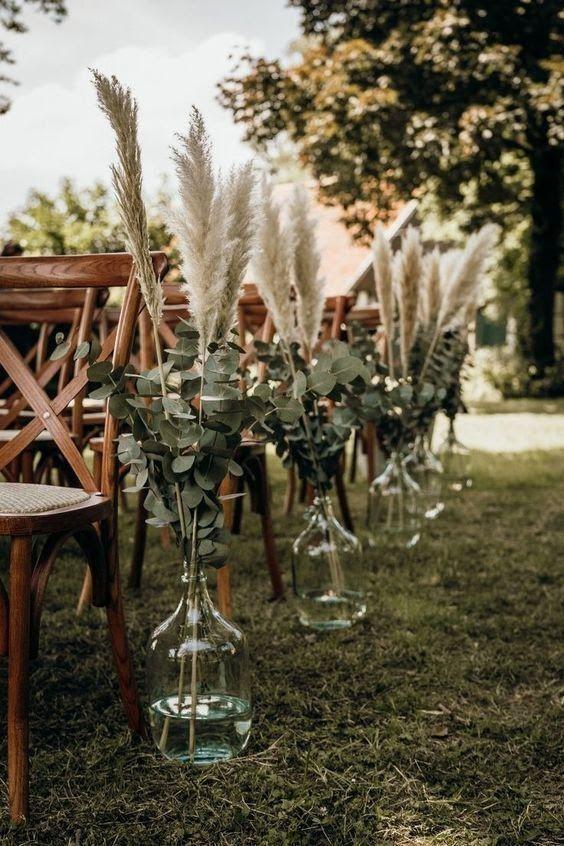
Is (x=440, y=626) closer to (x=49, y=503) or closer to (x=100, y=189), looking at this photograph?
(x=49, y=503)

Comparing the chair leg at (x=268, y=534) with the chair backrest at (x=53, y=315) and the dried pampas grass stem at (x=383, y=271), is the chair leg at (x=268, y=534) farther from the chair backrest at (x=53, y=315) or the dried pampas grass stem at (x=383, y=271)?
the dried pampas grass stem at (x=383, y=271)

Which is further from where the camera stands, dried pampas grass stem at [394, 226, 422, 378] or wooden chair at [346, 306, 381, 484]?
wooden chair at [346, 306, 381, 484]

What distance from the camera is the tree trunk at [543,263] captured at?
14738mm

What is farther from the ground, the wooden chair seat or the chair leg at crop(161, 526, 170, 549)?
the wooden chair seat

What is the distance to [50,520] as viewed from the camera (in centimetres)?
170

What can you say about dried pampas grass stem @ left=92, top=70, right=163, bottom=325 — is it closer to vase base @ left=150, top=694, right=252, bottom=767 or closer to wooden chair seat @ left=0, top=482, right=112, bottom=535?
wooden chair seat @ left=0, top=482, right=112, bottom=535

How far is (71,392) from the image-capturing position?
6.96 ft

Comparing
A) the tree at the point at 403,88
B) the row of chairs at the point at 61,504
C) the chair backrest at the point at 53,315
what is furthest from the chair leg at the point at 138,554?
the tree at the point at 403,88

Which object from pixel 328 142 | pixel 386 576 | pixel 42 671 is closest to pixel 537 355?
pixel 328 142

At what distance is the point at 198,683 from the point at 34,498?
572mm

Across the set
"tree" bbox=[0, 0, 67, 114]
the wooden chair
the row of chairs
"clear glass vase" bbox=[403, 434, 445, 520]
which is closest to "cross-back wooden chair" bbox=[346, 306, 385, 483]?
the wooden chair

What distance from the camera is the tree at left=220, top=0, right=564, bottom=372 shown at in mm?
10930

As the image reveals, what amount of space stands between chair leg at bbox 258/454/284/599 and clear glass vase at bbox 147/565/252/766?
1.08 m

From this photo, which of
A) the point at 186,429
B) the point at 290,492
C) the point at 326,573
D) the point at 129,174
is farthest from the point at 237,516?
the point at 129,174
